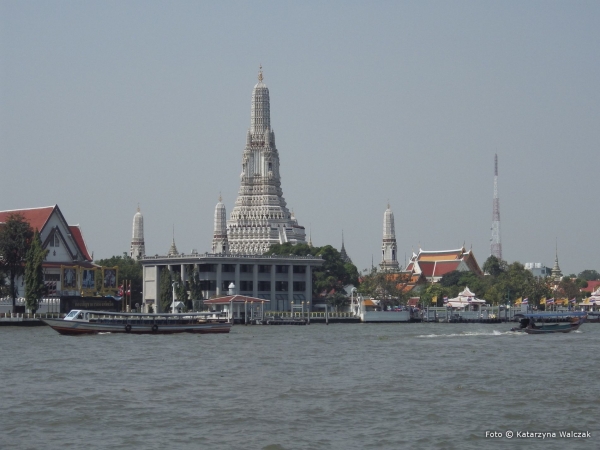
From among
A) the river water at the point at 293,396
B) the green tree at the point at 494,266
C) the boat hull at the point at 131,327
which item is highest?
the green tree at the point at 494,266

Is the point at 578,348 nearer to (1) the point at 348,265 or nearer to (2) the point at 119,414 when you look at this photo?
(2) the point at 119,414

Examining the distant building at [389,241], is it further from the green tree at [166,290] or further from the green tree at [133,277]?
the green tree at [166,290]

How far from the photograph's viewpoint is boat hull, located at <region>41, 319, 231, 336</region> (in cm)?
6619

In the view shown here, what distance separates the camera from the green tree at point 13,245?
8562 cm

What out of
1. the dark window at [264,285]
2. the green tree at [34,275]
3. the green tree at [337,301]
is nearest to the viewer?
the green tree at [34,275]

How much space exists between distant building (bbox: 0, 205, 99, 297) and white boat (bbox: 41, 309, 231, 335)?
22.4m

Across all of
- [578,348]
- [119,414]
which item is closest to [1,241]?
[578,348]

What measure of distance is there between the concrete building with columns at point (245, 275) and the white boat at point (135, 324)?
30.6 m

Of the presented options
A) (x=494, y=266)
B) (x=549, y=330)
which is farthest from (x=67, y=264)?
(x=494, y=266)

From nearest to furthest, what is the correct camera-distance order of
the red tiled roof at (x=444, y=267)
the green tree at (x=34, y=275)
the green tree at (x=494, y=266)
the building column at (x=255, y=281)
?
the green tree at (x=34, y=275), the building column at (x=255, y=281), the green tree at (x=494, y=266), the red tiled roof at (x=444, y=267)

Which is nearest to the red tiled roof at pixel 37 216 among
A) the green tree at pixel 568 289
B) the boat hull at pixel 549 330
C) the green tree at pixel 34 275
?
the green tree at pixel 34 275

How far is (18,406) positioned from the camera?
3186cm

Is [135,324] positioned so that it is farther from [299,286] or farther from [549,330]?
[299,286]

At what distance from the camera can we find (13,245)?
85625 mm
